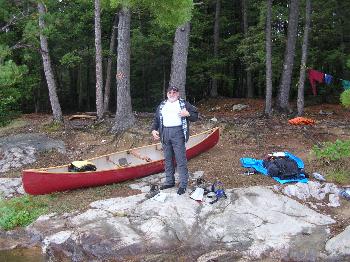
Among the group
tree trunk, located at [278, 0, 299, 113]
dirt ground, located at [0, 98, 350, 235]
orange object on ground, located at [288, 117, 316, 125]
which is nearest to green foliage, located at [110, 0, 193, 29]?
dirt ground, located at [0, 98, 350, 235]

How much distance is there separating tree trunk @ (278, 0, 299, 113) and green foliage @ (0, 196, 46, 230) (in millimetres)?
9623

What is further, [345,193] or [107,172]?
[107,172]

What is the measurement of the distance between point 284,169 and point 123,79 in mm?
5883

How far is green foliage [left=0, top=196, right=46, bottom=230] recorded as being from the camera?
8.34m

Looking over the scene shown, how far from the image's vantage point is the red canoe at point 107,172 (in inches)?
358

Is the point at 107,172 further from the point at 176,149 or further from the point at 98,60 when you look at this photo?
the point at 98,60

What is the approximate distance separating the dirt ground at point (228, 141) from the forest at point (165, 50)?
0.77m

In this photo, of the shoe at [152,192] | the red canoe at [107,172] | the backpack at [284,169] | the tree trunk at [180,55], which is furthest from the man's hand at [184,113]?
the tree trunk at [180,55]

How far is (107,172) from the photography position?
9.60m

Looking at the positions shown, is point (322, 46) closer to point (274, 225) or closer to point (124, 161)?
point (124, 161)

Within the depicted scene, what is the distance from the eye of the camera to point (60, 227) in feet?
25.8

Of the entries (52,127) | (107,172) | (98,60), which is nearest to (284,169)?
(107,172)

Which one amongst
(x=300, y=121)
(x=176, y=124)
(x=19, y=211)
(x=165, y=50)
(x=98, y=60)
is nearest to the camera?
(x=176, y=124)

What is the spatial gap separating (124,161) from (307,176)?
421 cm
